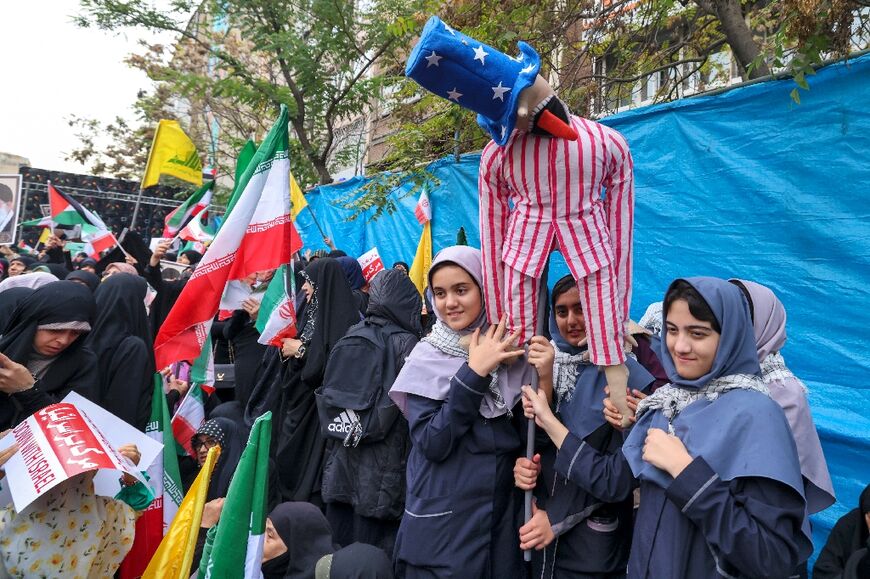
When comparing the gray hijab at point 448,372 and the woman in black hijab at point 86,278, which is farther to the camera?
the woman in black hijab at point 86,278

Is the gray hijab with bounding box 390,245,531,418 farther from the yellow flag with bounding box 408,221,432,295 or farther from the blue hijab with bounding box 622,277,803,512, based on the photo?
the yellow flag with bounding box 408,221,432,295

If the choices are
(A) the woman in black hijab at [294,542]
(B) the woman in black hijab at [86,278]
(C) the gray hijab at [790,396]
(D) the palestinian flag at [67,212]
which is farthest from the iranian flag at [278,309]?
(D) the palestinian flag at [67,212]

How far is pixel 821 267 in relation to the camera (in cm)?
350

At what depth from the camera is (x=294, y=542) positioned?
2.67m

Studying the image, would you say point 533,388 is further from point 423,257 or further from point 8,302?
point 423,257

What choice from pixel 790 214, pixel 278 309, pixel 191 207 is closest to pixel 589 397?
pixel 790 214

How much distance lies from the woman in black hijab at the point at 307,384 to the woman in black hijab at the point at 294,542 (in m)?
1.22

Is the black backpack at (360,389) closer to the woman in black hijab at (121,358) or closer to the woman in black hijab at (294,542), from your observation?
the woman in black hijab at (294,542)

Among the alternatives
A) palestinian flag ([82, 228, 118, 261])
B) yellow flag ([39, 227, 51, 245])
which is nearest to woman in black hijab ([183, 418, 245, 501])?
palestinian flag ([82, 228, 118, 261])

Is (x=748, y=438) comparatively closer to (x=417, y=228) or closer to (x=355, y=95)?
(x=417, y=228)

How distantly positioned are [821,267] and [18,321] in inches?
158

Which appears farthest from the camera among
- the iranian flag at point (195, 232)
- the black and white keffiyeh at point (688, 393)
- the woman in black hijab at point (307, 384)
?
the iranian flag at point (195, 232)

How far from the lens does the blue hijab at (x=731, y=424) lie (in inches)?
72.0

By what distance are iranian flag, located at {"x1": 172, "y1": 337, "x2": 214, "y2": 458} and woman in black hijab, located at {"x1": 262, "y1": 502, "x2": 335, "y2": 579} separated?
1.20 m
